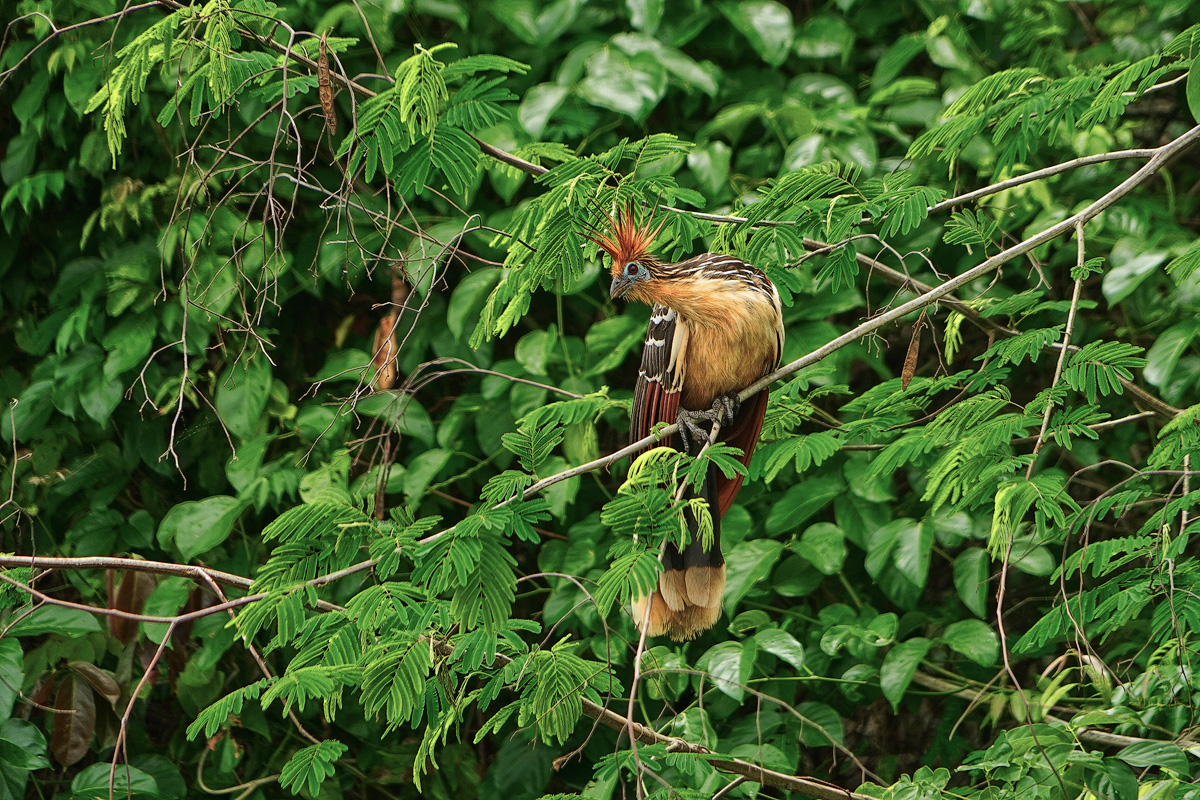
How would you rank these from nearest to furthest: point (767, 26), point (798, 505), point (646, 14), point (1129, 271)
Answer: point (1129, 271) → point (798, 505) → point (646, 14) → point (767, 26)

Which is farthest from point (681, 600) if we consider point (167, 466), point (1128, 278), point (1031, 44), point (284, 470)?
point (1031, 44)

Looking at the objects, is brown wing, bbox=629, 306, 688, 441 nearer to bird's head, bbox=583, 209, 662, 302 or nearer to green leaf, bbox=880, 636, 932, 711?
bird's head, bbox=583, 209, 662, 302

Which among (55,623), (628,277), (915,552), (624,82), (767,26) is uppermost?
(767,26)

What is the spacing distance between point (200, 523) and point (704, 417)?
144 cm

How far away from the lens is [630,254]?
6.93 feet

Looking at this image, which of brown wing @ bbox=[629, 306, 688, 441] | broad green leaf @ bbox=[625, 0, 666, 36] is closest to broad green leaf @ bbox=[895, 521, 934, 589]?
brown wing @ bbox=[629, 306, 688, 441]

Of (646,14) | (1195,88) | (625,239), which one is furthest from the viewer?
(646,14)

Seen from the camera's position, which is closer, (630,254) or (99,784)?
(630,254)

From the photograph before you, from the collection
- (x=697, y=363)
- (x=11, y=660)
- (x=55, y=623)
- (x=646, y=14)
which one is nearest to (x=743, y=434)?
(x=697, y=363)

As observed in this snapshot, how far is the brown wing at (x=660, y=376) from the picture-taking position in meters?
2.45

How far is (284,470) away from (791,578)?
57.9 inches

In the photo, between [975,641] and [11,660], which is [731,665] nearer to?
[975,641]

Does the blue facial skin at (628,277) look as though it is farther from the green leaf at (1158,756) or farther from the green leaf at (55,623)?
the green leaf at (55,623)

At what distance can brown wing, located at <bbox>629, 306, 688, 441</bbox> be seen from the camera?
8.05 feet
